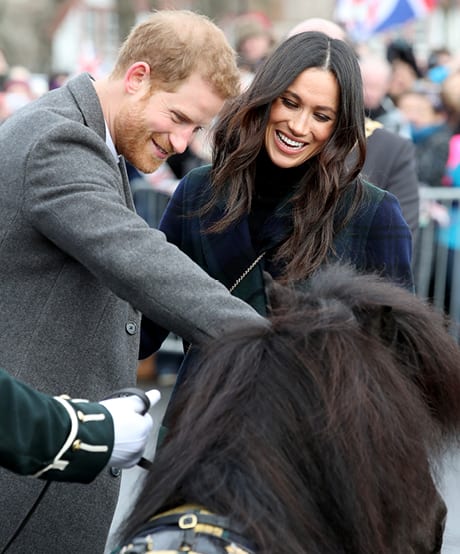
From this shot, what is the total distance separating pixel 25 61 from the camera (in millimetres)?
26641

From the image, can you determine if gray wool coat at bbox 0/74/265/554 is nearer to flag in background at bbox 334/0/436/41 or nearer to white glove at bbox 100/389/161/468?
white glove at bbox 100/389/161/468

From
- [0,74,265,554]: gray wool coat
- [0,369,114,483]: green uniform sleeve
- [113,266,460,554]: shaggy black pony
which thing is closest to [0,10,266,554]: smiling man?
[0,74,265,554]: gray wool coat

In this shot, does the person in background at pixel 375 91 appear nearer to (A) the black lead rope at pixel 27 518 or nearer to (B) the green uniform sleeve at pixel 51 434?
(A) the black lead rope at pixel 27 518

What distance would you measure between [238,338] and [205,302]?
0.54ft

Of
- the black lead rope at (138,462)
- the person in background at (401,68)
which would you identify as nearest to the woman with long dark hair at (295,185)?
the black lead rope at (138,462)

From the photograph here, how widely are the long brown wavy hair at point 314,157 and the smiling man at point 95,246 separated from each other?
0.20 metres

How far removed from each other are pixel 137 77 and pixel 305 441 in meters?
0.98

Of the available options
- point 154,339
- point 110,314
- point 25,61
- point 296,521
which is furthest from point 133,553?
point 25,61

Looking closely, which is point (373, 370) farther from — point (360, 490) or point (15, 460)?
point (15, 460)

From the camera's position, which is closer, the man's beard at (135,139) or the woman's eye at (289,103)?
the man's beard at (135,139)

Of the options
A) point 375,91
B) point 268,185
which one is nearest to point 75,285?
point 268,185

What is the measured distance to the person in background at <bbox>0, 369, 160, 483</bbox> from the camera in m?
1.94

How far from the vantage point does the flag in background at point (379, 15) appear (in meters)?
13.1

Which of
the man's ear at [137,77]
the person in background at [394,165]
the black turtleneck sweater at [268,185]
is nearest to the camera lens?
the man's ear at [137,77]
